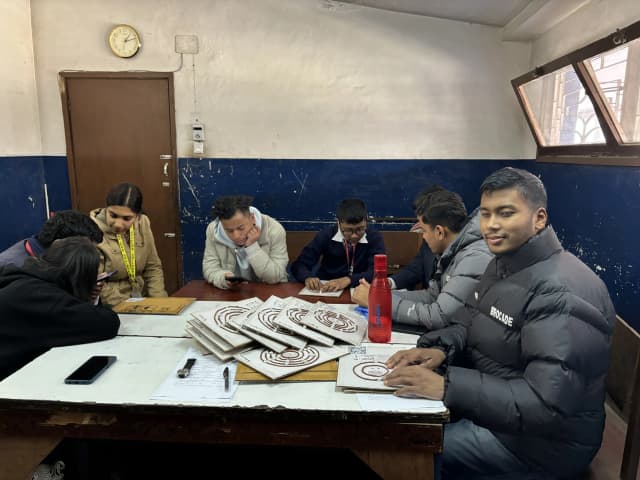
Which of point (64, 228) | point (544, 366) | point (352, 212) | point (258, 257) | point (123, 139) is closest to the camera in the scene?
point (544, 366)

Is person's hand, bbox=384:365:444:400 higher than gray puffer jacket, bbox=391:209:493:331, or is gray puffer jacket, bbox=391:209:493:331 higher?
gray puffer jacket, bbox=391:209:493:331

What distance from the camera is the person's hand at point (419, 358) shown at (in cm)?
142

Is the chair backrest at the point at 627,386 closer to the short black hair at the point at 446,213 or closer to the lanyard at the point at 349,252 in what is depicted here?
the short black hair at the point at 446,213

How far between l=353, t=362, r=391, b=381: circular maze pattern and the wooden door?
336cm

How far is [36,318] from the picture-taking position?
5.11 feet

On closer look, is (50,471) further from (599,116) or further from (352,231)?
(599,116)

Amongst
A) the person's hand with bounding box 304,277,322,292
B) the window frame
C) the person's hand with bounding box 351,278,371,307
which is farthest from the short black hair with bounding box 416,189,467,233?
the window frame

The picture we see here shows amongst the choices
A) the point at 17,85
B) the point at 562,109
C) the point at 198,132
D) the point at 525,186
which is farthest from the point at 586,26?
the point at 17,85

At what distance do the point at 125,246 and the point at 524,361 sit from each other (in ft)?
7.33

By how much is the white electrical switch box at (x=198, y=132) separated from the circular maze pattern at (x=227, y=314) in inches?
108

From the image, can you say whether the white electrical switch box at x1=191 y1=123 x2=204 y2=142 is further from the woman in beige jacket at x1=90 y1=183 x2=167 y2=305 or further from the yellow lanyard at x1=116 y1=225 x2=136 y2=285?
the yellow lanyard at x1=116 y1=225 x2=136 y2=285

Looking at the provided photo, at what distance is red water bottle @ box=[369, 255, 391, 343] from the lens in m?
1.59

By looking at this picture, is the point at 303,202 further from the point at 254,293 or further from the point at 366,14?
the point at 254,293

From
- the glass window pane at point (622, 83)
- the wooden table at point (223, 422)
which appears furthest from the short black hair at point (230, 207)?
the glass window pane at point (622, 83)
